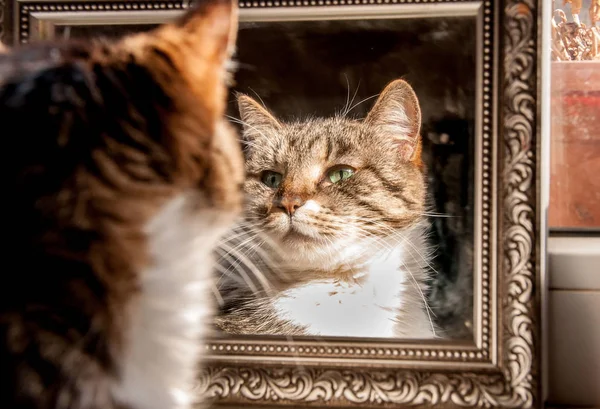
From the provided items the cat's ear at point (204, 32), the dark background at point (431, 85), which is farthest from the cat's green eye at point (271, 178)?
the cat's ear at point (204, 32)

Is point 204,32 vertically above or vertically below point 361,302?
above

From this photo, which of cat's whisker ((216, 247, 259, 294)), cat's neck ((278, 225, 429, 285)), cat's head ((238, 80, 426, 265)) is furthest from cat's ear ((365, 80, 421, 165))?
cat's whisker ((216, 247, 259, 294))

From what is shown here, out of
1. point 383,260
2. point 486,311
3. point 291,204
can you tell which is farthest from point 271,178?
point 486,311

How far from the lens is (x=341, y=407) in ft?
2.45

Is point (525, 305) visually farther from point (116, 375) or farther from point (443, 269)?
point (116, 375)

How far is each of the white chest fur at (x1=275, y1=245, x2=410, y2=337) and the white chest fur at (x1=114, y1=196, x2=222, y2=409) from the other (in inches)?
13.5

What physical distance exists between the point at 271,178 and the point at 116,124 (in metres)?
0.41

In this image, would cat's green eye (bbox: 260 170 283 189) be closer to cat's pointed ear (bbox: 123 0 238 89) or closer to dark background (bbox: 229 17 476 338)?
dark background (bbox: 229 17 476 338)

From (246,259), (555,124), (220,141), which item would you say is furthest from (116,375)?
(555,124)

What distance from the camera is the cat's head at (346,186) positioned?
759 millimetres

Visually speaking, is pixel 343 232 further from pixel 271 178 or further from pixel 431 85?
pixel 431 85

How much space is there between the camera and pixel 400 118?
30.3 inches

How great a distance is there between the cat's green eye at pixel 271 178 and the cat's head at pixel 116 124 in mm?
321

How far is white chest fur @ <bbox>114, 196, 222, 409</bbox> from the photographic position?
0.40 m
